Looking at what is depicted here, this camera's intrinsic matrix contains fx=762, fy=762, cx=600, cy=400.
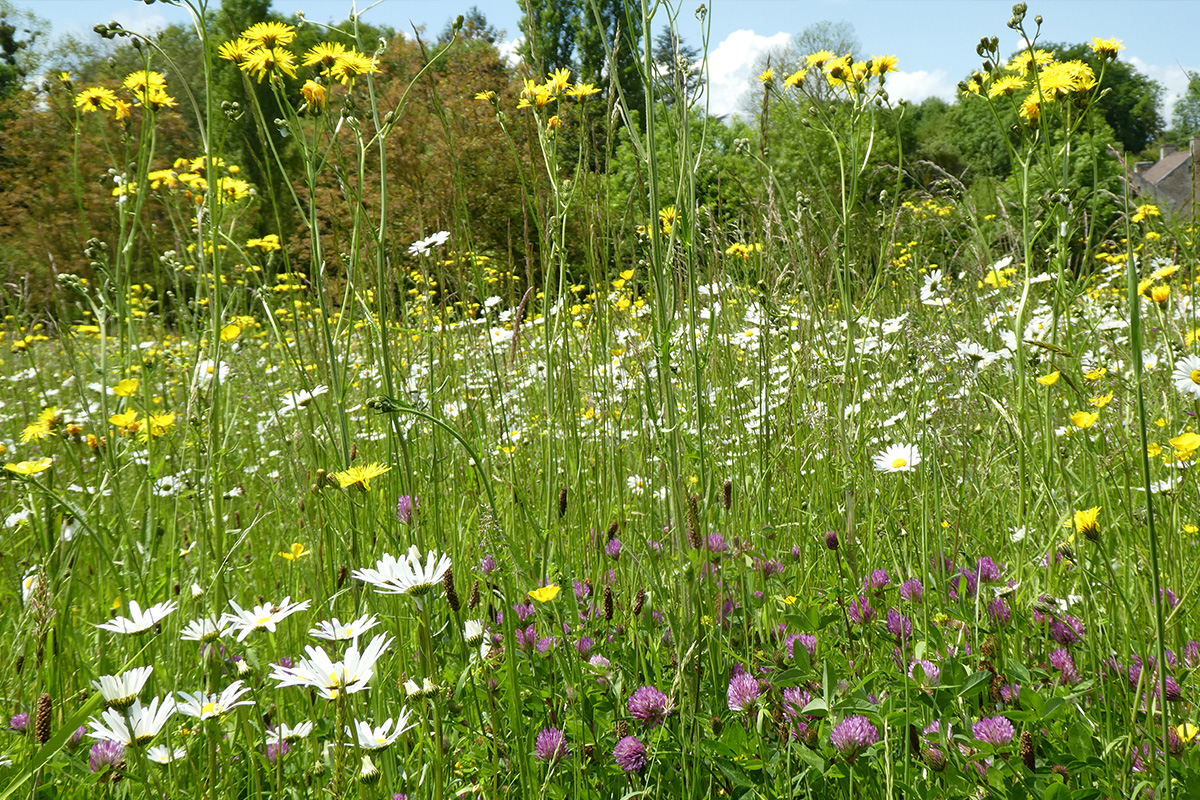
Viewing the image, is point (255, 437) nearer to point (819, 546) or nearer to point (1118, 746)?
point (819, 546)

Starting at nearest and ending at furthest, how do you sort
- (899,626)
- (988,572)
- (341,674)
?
(341,674)
(899,626)
(988,572)

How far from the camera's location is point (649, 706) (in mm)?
873

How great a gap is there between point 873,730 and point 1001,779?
121 millimetres

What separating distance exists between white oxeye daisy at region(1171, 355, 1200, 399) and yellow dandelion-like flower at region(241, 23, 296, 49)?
148cm

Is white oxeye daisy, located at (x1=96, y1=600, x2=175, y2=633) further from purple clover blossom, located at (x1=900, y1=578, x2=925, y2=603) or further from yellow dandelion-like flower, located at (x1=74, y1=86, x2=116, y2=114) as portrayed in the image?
yellow dandelion-like flower, located at (x1=74, y1=86, x2=116, y2=114)

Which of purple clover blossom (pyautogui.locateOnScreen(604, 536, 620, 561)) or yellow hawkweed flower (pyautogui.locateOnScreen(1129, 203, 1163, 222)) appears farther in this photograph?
yellow hawkweed flower (pyautogui.locateOnScreen(1129, 203, 1163, 222))

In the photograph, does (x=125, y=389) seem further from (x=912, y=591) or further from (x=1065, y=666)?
(x=1065, y=666)

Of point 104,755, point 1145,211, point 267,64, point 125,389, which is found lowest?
point 104,755

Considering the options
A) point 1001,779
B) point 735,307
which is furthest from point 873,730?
point 735,307

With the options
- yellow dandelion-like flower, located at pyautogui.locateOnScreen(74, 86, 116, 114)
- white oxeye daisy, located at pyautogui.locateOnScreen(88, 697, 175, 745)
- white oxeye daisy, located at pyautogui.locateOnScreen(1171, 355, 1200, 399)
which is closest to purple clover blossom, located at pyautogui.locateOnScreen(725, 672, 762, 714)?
white oxeye daisy, located at pyautogui.locateOnScreen(88, 697, 175, 745)

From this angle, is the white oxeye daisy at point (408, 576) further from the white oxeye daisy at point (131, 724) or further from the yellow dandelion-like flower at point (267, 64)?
the yellow dandelion-like flower at point (267, 64)

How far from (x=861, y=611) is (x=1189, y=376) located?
64 cm

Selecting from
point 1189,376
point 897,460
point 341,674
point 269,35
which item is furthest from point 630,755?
point 269,35

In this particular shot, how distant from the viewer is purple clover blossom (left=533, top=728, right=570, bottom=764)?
2.77ft
